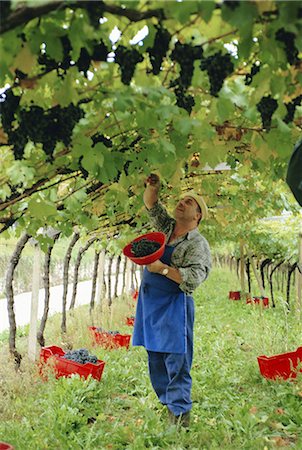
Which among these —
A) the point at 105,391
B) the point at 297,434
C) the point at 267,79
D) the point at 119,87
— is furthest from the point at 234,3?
the point at 105,391

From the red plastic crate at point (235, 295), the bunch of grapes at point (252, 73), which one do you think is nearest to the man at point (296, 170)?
the bunch of grapes at point (252, 73)

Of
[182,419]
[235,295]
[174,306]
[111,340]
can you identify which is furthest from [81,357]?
[235,295]

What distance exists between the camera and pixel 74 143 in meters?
2.18

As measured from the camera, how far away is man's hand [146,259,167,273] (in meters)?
3.65

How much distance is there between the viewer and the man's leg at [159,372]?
409 cm

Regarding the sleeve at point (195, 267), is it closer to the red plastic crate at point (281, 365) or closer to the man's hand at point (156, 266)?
the man's hand at point (156, 266)

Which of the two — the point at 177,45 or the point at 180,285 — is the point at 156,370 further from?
the point at 177,45

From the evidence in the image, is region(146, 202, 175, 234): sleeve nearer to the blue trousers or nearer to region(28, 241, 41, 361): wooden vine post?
the blue trousers

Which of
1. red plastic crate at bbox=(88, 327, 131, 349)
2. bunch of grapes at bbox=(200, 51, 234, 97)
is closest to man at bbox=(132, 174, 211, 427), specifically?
bunch of grapes at bbox=(200, 51, 234, 97)

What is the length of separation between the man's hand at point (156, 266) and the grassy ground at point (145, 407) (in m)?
1.20

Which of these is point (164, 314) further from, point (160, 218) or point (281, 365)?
point (281, 365)

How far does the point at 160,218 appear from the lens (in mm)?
4195

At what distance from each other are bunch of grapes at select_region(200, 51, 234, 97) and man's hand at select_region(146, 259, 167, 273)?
2099 mm

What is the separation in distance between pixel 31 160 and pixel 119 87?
814mm
